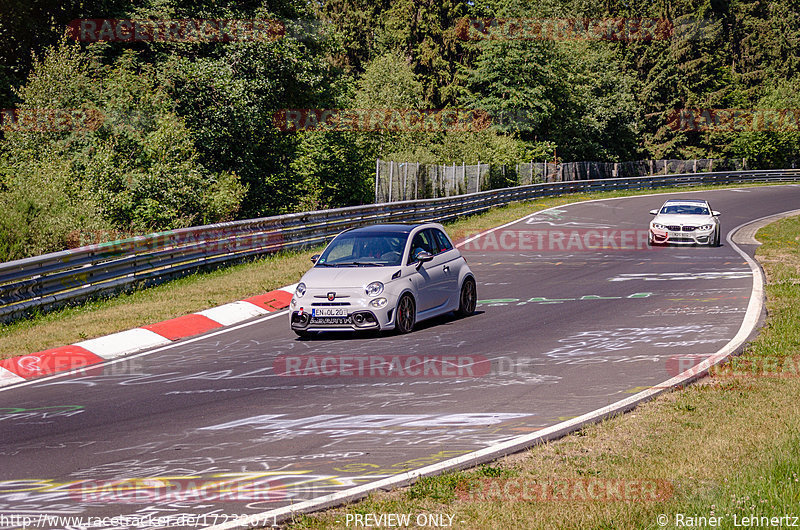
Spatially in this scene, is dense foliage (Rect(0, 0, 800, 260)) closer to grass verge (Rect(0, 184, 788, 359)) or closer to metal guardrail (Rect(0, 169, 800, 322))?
metal guardrail (Rect(0, 169, 800, 322))

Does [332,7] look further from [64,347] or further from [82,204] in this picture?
[64,347]

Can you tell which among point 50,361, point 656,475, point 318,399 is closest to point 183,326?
point 50,361

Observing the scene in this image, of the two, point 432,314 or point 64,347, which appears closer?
point 64,347

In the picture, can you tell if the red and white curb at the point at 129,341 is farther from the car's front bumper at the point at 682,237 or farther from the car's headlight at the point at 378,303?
the car's front bumper at the point at 682,237

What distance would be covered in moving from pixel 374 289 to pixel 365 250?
4.27ft

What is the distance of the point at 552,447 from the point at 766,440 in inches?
63.9

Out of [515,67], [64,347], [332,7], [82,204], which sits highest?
[332,7]

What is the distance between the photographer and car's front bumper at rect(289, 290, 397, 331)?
1265cm

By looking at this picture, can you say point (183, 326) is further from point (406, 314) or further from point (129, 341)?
point (406, 314)

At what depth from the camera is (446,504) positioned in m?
5.59

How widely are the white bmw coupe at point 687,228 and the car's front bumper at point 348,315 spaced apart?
15.5 metres

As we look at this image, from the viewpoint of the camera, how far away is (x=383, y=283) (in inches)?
504

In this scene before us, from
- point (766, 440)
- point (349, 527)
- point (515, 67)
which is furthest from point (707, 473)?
point (515, 67)

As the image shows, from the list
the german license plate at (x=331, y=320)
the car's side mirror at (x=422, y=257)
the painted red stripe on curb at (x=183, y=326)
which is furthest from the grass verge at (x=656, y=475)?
the painted red stripe on curb at (x=183, y=326)
